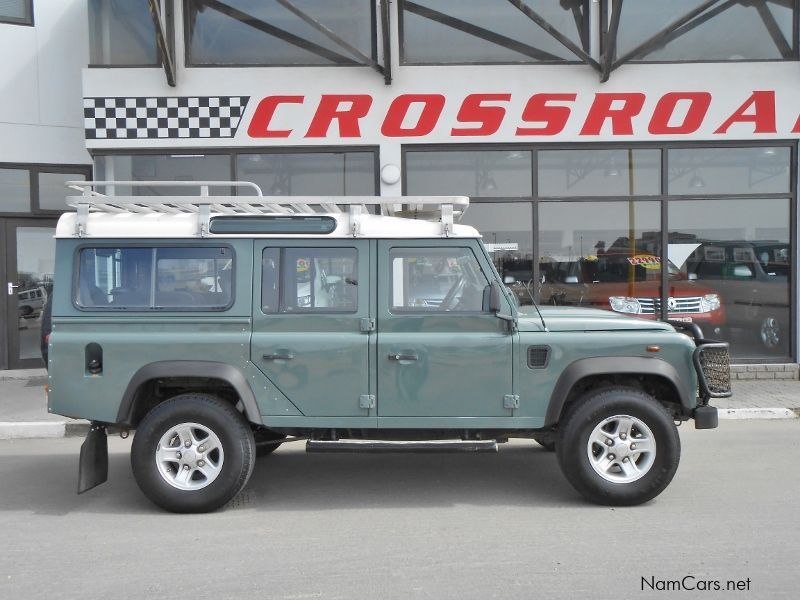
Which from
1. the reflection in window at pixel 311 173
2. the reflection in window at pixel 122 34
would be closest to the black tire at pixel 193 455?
the reflection in window at pixel 311 173

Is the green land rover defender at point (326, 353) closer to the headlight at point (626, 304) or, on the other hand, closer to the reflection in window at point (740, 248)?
the headlight at point (626, 304)

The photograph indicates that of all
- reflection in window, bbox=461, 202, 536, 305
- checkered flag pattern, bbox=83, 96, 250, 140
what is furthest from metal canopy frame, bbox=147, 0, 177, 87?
reflection in window, bbox=461, 202, 536, 305

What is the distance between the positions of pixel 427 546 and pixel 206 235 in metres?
2.53

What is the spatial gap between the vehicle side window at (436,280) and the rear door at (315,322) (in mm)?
224

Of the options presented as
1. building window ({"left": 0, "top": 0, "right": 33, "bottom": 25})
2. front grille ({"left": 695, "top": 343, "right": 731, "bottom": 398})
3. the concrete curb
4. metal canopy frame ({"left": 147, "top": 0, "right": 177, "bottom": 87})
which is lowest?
the concrete curb

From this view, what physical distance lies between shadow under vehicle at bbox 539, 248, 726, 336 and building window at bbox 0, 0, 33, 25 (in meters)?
8.07

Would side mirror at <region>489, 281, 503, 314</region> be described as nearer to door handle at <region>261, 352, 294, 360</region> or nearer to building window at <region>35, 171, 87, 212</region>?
door handle at <region>261, 352, 294, 360</region>

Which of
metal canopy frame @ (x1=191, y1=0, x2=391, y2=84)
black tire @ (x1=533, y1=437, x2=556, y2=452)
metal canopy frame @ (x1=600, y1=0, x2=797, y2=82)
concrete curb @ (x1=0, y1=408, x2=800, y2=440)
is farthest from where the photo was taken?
metal canopy frame @ (x1=191, y1=0, x2=391, y2=84)

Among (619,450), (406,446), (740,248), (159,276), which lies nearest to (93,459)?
(159,276)

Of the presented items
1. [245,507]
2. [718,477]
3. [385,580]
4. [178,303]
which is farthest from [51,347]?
[718,477]

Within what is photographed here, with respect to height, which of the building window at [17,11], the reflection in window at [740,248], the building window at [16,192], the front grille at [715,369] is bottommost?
the front grille at [715,369]

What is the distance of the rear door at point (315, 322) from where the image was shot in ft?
15.5

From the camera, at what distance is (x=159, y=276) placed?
4.84 metres

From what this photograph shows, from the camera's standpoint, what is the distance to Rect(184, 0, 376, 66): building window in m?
9.62
